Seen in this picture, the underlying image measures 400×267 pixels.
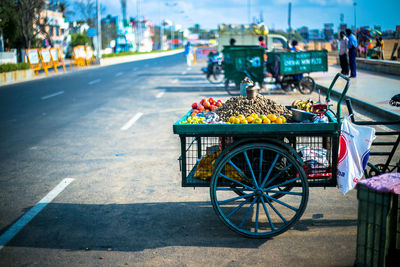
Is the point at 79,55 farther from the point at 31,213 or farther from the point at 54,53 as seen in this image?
the point at 31,213

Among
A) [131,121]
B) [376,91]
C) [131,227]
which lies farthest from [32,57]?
[131,227]

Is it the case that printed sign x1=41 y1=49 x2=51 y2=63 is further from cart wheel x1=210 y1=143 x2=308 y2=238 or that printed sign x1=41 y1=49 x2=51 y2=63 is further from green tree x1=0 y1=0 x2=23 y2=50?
cart wheel x1=210 y1=143 x2=308 y2=238

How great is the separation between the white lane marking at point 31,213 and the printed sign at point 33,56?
A: 22.3m

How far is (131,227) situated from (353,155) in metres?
2.28

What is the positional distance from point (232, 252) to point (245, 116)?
1.36 meters

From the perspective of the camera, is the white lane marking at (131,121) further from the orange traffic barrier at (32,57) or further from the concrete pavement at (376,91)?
the orange traffic barrier at (32,57)

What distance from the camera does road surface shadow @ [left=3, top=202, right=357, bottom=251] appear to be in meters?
3.99

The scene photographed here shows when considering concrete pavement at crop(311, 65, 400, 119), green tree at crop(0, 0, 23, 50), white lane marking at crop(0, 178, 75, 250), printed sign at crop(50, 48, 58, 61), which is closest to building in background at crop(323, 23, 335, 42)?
green tree at crop(0, 0, 23, 50)

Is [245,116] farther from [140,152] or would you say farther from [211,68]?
[211,68]

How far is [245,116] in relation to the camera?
4.34 metres

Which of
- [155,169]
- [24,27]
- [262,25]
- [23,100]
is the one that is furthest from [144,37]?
[155,169]

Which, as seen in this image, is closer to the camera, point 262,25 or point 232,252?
point 232,252

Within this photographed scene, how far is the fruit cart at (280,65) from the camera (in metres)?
15.0

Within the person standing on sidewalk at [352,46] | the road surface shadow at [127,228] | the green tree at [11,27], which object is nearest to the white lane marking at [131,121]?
the road surface shadow at [127,228]
